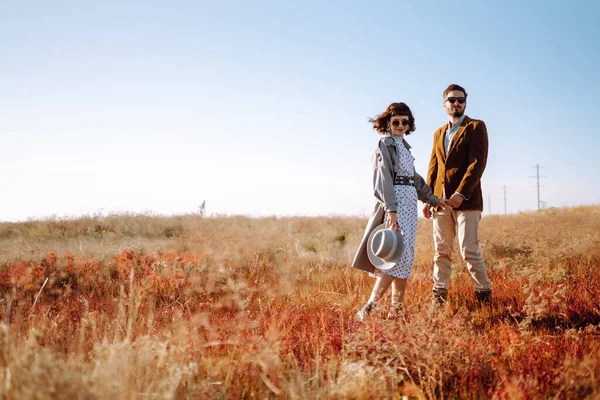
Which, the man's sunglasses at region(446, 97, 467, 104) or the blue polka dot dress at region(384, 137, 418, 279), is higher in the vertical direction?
the man's sunglasses at region(446, 97, 467, 104)

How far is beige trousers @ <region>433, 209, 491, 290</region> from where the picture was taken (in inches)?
184

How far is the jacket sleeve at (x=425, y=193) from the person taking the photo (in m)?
4.50

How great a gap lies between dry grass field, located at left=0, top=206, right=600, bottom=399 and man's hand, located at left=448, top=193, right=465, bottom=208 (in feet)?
3.53

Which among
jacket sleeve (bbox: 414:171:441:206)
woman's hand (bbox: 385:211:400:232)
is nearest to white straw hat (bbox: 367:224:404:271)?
woman's hand (bbox: 385:211:400:232)

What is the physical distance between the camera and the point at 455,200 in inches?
180

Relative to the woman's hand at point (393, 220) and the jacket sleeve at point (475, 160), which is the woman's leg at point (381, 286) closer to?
the woman's hand at point (393, 220)

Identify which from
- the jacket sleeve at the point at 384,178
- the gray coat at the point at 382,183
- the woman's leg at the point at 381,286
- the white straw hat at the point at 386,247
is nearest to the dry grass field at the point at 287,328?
the woman's leg at the point at 381,286

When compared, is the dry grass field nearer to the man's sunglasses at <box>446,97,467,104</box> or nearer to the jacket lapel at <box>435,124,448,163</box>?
the jacket lapel at <box>435,124,448,163</box>

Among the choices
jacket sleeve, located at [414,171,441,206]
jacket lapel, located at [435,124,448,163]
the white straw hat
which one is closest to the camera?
the white straw hat

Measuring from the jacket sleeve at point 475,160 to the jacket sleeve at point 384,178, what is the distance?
1042 mm

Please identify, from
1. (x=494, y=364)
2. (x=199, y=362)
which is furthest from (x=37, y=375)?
(x=494, y=364)

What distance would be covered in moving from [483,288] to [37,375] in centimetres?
438

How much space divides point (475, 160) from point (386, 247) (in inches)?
63.8

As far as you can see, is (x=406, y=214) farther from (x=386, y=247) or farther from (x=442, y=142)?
(x=442, y=142)
